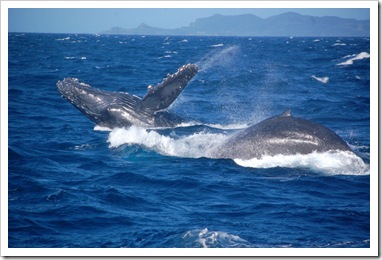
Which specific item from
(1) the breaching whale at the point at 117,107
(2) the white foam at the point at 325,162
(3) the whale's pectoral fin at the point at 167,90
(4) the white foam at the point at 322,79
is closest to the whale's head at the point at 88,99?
(1) the breaching whale at the point at 117,107

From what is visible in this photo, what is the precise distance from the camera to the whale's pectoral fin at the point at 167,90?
1354 cm

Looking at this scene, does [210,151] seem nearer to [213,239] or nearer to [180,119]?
[180,119]

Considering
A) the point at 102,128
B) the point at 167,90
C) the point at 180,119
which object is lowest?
the point at 102,128

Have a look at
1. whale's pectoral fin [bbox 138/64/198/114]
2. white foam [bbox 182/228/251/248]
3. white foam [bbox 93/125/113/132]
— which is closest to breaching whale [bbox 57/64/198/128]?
A: whale's pectoral fin [bbox 138/64/198/114]

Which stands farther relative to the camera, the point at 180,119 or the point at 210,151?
the point at 180,119

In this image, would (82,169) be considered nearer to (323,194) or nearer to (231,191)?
(231,191)

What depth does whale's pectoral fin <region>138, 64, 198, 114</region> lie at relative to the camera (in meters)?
13.5

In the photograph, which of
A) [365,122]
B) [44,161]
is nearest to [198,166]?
[44,161]

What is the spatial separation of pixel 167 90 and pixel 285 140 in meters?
3.67

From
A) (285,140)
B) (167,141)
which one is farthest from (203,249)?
(167,141)

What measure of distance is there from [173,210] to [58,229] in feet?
6.94

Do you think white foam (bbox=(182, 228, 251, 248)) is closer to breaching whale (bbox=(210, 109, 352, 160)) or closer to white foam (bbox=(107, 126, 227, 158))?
breaching whale (bbox=(210, 109, 352, 160))

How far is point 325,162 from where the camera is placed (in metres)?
11.8

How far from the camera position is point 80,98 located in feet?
51.7
